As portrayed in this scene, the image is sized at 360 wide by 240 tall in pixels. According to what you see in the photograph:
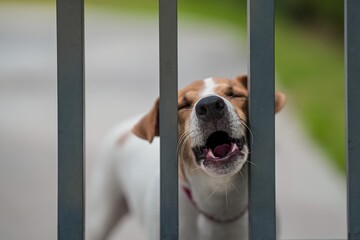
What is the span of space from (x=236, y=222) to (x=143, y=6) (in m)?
6.27

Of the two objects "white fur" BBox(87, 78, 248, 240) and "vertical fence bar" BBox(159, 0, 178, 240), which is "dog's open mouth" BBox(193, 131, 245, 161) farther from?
"vertical fence bar" BBox(159, 0, 178, 240)

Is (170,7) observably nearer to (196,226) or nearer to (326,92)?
(196,226)

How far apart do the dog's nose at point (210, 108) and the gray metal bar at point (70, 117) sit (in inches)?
20.5

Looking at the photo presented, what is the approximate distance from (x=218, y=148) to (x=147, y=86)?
4959mm

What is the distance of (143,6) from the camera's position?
29.1 feet

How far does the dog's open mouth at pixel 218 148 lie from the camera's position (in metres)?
2.47

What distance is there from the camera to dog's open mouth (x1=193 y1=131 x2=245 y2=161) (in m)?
2.47

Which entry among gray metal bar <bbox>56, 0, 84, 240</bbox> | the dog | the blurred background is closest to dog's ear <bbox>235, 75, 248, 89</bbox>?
the dog

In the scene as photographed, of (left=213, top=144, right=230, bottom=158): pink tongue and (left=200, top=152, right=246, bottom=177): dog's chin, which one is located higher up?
(left=213, top=144, right=230, bottom=158): pink tongue

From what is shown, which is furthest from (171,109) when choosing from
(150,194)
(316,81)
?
(316,81)

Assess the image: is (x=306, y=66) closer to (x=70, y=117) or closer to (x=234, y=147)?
(x=234, y=147)

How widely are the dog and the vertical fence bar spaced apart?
0.87 feet

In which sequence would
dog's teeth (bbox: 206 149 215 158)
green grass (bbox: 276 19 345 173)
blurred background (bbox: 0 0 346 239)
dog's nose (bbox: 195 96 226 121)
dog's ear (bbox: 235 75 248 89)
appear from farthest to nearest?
green grass (bbox: 276 19 345 173)
blurred background (bbox: 0 0 346 239)
dog's ear (bbox: 235 75 248 89)
dog's teeth (bbox: 206 149 215 158)
dog's nose (bbox: 195 96 226 121)

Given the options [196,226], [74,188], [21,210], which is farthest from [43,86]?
[74,188]
